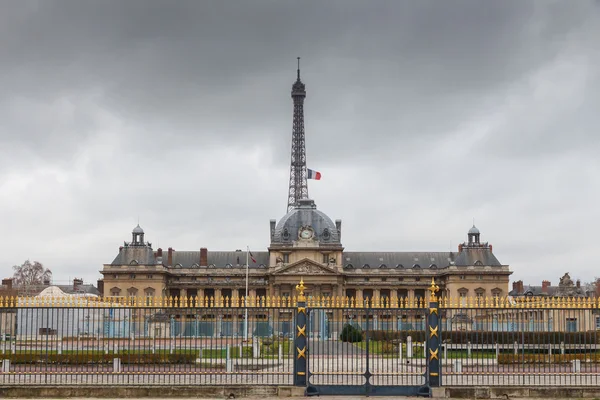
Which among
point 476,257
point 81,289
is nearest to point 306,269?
point 476,257

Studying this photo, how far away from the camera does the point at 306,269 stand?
358 ft

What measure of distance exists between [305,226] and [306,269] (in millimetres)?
5676

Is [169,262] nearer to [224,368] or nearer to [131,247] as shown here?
[131,247]

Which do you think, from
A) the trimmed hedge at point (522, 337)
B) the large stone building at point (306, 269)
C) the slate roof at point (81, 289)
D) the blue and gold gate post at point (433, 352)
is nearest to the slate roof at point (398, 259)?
the large stone building at point (306, 269)

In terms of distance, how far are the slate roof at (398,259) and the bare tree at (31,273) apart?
5183cm

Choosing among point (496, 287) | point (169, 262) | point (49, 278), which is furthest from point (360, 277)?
point (49, 278)

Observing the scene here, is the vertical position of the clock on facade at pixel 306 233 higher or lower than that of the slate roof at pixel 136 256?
higher

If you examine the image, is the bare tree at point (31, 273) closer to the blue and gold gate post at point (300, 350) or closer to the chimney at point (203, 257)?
the chimney at point (203, 257)

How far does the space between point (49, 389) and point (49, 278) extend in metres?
115

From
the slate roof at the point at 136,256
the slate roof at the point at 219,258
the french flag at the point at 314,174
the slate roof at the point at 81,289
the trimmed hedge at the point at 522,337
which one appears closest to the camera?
the trimmed hedge at the point at 522,337

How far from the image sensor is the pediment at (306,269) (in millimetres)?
109000

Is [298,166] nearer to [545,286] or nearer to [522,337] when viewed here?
[545,286]

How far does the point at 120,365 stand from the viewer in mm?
30219

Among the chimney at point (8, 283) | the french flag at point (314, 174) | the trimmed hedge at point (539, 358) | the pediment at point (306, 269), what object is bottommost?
the trimmed hedge at point (539, 358)
